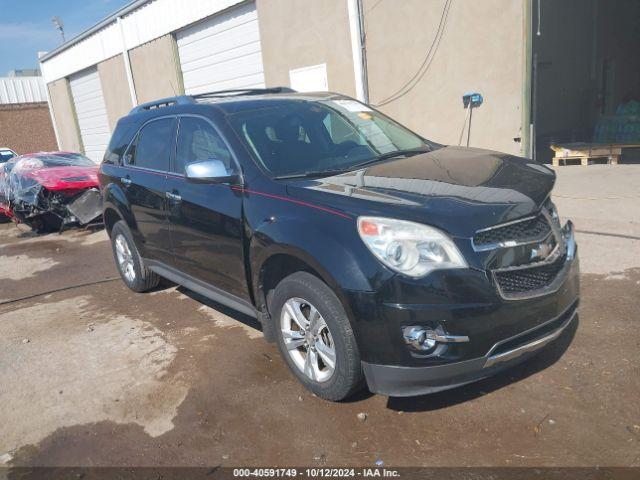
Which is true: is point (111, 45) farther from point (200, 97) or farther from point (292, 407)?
point (292, 407)

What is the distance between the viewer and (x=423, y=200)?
2.93 m

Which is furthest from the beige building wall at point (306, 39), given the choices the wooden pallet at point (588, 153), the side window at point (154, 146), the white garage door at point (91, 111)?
the white garage door at point (91, 111)

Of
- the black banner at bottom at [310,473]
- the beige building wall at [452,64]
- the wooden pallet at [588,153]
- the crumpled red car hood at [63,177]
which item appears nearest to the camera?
the black banner at bottom at [310,473]

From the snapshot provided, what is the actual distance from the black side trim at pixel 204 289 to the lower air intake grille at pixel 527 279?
68.2 inches

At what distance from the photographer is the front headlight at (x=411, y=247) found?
2740mm

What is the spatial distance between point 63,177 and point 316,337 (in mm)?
8109

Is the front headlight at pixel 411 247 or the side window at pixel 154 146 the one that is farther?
the side window at pixel 154 146

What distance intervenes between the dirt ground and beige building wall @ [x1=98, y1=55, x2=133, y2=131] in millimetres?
14830

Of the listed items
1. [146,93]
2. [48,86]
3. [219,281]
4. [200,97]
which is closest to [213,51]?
[146,93]

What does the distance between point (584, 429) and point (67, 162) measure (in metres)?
10.6

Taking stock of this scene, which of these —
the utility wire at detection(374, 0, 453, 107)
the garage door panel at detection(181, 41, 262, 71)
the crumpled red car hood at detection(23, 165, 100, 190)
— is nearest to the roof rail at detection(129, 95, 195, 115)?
the crumpled red car hood at detection(23, 165, 100, 190)

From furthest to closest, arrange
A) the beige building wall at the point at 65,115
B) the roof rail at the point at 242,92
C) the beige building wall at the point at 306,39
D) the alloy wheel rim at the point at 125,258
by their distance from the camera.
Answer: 1. the beige building wall at the point at 65,115
2. the beige building wall at the point at 306,39
3. the alloy wheel rim at the point at 125,258
4. the roof rail at the point at 242,92

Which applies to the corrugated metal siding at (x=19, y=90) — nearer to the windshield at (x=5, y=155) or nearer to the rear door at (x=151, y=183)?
the windshield at (x=5, y=155)

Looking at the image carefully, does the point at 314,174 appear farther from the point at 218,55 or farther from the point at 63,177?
the point at 218,55
